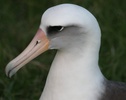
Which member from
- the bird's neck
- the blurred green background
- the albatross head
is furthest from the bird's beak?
the blurred green background

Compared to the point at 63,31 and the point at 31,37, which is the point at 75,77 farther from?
the point at 31,37

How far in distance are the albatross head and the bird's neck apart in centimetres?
8

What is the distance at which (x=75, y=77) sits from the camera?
3.14 m

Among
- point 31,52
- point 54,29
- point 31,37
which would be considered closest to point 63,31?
point 54,29

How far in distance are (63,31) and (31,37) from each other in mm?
1589

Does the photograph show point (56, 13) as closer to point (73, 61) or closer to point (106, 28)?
point (73, 61)

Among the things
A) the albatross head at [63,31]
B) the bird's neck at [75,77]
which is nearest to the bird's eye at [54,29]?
the albatross head at [63,31]

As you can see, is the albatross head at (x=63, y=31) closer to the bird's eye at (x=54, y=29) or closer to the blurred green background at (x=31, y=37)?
the bird's eye at (x=54, y=29)

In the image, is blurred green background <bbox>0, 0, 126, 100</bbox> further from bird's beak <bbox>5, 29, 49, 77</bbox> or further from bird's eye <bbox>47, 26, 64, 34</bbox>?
bird's eye <bbox>47, 26, 64, 34</bbox>

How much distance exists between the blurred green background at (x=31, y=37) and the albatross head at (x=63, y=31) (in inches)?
34.6

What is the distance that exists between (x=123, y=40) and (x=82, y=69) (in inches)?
53.9

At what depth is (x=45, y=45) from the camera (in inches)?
120

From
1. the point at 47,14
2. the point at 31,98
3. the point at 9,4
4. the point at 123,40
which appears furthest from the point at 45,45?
the point at 9,4

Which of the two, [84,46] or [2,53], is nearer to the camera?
[84,46]
